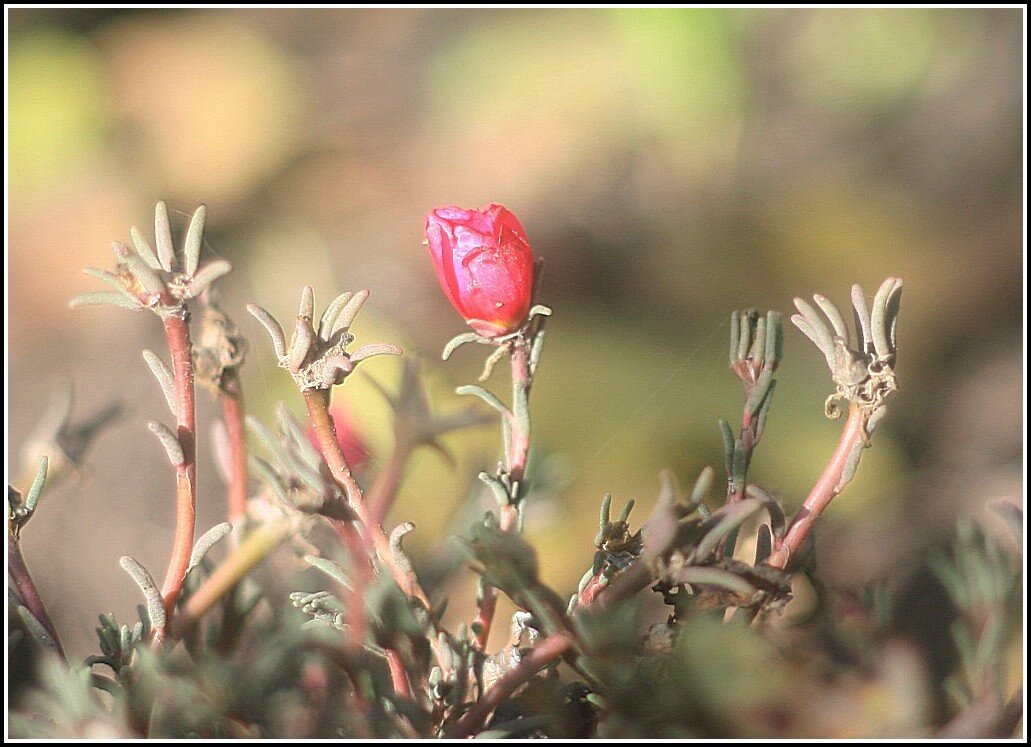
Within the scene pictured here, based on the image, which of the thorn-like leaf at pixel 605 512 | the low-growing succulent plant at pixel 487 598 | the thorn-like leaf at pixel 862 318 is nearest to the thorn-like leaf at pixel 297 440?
the low-growing succulent plant at pixel 487 598

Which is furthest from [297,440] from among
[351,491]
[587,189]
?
[587,189]

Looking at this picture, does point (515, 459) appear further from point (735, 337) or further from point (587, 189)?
point (587, 189)

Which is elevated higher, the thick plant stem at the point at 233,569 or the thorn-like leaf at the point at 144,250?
the thorn-like leaf at the point at 144,250

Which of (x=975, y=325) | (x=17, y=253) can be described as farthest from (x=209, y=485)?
(x=975, y=325)

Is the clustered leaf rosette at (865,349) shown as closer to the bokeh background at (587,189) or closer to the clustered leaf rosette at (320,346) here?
the clustered leaf rosette at (320,346)

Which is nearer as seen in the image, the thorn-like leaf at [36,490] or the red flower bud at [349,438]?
the thorn-like leaf at [36,490]

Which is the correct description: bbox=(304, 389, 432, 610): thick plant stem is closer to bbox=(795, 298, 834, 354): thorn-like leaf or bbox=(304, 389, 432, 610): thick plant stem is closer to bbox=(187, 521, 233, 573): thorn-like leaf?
bbox=(187, 521, 233, 573): thorn-like leaf

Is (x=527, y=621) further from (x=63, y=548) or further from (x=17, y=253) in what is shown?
(x=17, y=253)
